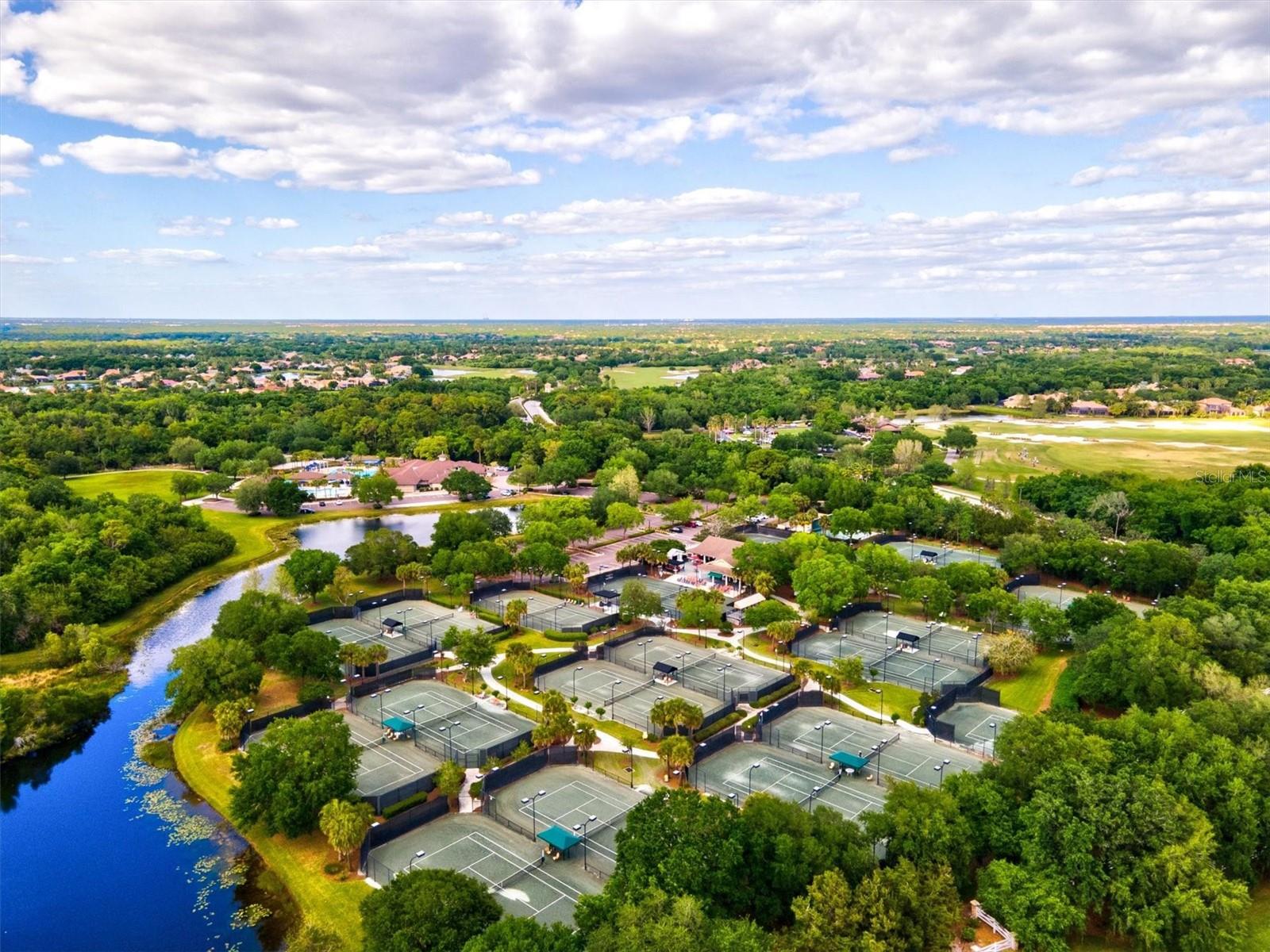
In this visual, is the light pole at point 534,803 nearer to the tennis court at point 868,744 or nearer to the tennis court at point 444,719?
the tennis court at point 444,719

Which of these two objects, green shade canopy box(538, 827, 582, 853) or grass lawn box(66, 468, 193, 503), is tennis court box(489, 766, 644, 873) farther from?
grass lawn box(66, 468, 193, 503)

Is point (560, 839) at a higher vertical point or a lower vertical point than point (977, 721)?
higher

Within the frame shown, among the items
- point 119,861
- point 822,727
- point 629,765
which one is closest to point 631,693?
point 629,765

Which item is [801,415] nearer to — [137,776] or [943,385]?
[943,385]

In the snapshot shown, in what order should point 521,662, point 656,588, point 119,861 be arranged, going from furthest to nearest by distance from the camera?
point 656,588, point 521,662, point 119,861

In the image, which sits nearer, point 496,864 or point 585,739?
point 496,864

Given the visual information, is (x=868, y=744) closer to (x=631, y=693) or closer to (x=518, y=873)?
(x=631, y=693)
